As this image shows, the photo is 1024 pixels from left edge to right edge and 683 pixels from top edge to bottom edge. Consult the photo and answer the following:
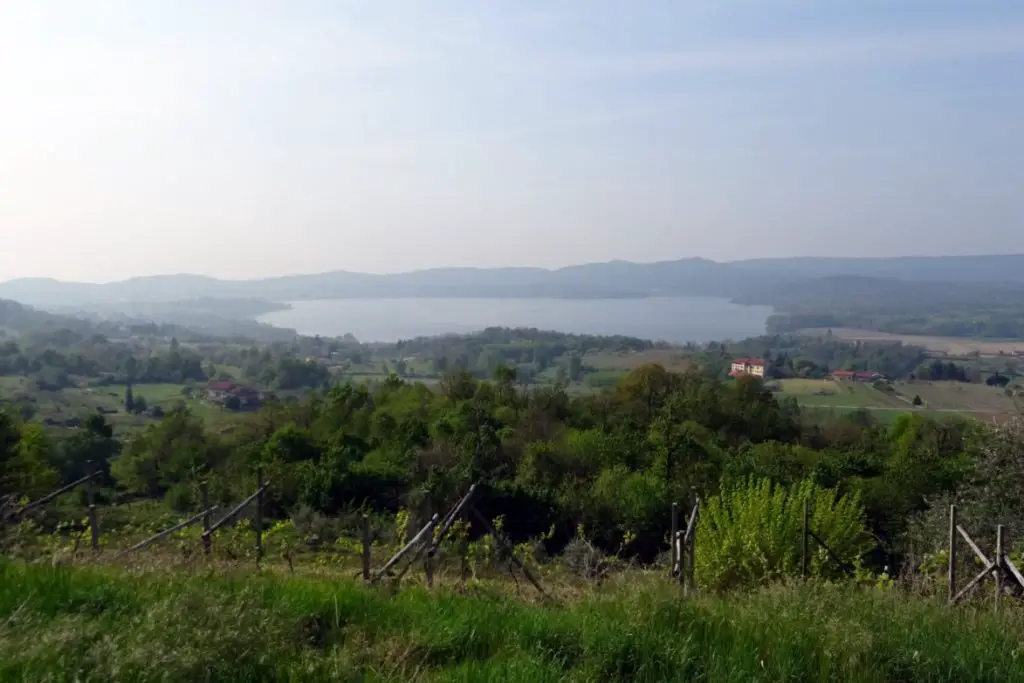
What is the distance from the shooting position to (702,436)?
28484mm

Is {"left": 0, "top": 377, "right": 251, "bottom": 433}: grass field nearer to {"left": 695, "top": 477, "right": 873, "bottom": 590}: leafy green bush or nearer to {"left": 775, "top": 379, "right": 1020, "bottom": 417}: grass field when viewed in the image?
{"left": 695, "top": 477, "right": 873, "bottom": 590}: leafy green bush

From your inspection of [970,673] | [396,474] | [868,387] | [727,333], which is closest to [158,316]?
[727,333]

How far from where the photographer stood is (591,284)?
189 m

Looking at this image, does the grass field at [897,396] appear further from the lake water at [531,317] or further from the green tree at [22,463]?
the lake water at [531,317]

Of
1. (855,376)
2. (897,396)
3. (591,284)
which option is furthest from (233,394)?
(591,284)

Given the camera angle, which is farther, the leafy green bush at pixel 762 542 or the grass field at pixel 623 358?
the grass field at pixel 623 358

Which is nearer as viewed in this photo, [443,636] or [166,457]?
[443,636]

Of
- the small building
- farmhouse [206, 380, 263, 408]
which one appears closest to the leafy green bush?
farmhouse [206, 380, 263, 408]

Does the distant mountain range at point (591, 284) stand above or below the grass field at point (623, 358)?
above

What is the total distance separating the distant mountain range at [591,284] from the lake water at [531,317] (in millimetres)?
6698

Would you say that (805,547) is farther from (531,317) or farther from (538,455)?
(531,317)

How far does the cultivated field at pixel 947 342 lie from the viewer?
7169 cm

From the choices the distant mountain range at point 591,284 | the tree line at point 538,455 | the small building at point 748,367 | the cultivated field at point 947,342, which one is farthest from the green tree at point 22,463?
the distant mountain range at point 591,284

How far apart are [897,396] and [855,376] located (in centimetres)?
913
